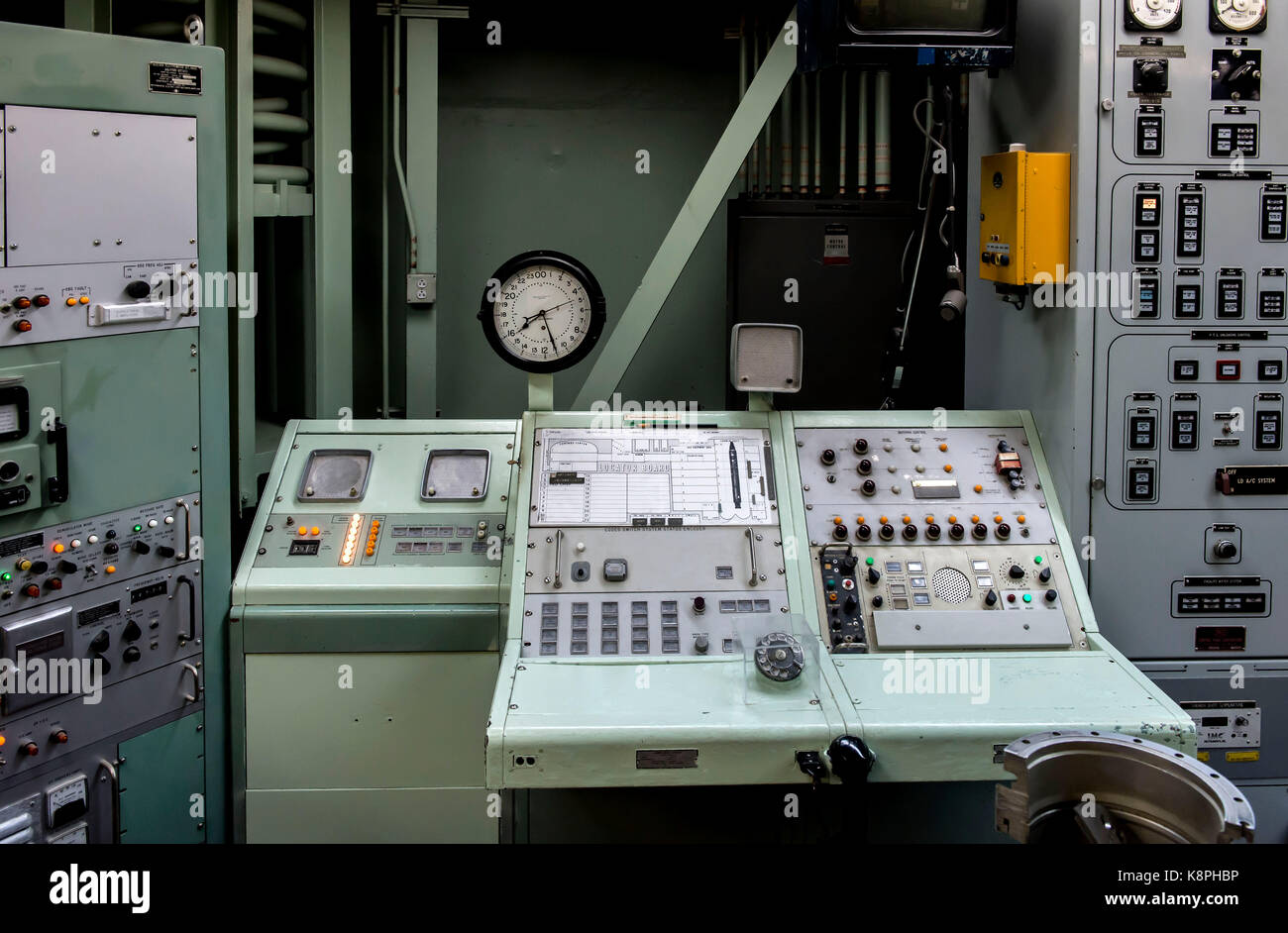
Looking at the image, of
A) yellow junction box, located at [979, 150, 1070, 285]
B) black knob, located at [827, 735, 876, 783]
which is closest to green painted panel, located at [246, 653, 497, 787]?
black knob, located at [827, 735, 876, 783]

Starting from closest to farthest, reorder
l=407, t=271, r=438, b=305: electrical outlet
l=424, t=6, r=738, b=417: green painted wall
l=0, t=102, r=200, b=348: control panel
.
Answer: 1. l=0, t=102, r=200, b=348: control panel
2. l=407, t=271, r=438, b=305: electrical outlet
3. l=424, t=6, r=738, b=417: green painted wall

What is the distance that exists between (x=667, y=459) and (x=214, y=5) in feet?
5.85

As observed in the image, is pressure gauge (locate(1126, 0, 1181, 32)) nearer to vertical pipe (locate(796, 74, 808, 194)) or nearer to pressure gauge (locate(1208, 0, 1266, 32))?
pressure gauge (locate(1208, 0, 1266, 32))

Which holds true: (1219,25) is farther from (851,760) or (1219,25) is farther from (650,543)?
(851,760)

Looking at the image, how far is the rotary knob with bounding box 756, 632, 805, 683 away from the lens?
2971mm

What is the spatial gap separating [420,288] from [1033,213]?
6.36 feet

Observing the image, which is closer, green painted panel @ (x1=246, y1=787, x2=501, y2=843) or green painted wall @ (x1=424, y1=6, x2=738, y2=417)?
green painted panel @ (x1=246, y1=787, x2=501, y2=843)

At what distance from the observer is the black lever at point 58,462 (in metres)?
2.96

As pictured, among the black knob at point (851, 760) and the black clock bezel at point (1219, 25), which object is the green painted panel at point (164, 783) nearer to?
the black knob at point (851, 760)

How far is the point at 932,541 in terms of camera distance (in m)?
3.51

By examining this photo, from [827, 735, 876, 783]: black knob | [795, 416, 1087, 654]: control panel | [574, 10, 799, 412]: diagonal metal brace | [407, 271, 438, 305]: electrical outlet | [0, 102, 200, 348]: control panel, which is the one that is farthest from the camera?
[407, 271, 438, 305]: electrical outlet

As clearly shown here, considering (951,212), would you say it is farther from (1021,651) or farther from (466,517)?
(466,517)

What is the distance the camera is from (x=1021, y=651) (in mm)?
3264

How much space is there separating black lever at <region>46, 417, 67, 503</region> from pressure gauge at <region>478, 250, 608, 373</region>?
41.8 inches
